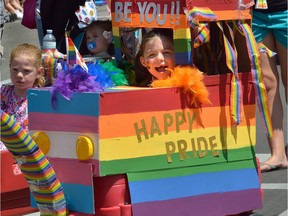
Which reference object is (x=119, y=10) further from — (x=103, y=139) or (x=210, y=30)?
(x=103, y=139)

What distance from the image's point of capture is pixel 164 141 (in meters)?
4.47

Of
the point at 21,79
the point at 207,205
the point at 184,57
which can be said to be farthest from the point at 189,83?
the point at 21,79

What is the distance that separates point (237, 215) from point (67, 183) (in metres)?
1.05

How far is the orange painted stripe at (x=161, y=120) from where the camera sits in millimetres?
4246

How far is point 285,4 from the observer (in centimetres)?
673

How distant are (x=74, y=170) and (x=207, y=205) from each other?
2.45ft

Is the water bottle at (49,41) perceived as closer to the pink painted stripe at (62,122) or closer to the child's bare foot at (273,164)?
the pink painted stripe at (62,122)

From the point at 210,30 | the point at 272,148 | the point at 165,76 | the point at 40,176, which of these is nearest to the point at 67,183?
the point at 40,176

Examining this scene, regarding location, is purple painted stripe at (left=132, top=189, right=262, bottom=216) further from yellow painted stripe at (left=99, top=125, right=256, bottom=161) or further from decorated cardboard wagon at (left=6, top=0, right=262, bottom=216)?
yellow painted stripe at (left=99, top=125, right=256, bottom=161)

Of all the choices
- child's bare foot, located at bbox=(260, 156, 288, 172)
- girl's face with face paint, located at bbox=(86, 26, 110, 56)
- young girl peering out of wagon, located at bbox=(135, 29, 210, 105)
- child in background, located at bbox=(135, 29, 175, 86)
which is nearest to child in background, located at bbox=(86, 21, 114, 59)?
girl's face with face paint, located at bbox=(86, 26, 110, 56)

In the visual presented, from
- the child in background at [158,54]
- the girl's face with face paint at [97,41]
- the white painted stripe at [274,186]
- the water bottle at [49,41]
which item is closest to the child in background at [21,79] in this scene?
the water bottle at [49,41]

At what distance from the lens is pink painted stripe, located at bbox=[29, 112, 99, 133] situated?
14.0 ft

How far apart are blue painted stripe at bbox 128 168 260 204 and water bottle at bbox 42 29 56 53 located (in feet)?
5.61

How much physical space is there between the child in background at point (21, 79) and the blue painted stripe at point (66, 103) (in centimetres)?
116
